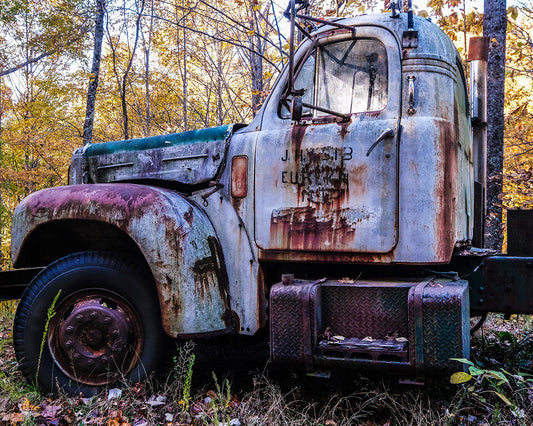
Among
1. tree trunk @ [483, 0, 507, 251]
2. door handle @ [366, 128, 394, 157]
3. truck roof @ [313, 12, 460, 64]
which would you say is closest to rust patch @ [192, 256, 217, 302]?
door handle @ [366, 128, 394, 157]

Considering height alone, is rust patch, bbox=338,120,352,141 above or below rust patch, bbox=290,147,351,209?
above

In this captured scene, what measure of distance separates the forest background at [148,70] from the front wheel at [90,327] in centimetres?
463

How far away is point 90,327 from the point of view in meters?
3.19

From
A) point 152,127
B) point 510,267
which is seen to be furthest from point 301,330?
point 152,127

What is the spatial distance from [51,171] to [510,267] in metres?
11.7

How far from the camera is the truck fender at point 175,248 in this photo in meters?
A: 3.03

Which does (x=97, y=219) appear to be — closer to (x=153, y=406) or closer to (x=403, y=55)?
(x=153, y=406)

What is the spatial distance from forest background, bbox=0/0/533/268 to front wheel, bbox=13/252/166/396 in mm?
4632

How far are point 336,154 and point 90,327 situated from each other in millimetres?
1900

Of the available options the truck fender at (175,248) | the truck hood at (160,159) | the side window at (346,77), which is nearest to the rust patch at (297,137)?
the side window at (346,77)

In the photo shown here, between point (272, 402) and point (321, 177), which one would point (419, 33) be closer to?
point (321, 177)

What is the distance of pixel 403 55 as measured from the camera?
2963mm

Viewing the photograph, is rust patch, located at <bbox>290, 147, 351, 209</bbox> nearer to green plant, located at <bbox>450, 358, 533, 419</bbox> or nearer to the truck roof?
the truck roof

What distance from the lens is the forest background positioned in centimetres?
829
